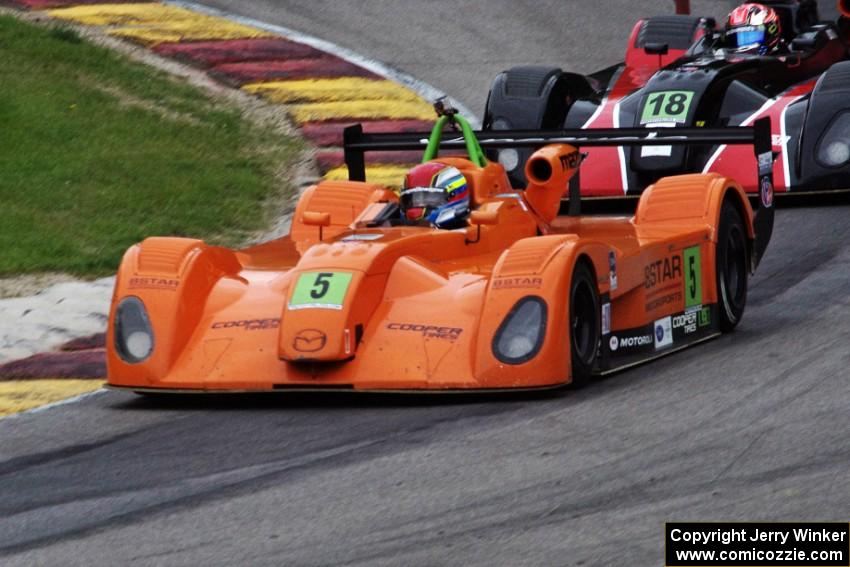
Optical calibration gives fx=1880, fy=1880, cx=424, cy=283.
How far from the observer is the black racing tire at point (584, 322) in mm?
8477

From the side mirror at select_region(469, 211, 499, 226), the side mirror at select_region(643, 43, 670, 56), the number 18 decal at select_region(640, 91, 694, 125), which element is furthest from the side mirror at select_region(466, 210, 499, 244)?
the side mirror at select_region(643, 43, 670, 56)

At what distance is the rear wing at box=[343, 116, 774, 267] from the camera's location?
10.1 m

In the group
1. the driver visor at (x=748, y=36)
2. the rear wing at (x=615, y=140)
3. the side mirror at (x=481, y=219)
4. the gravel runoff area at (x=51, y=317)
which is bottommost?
the gravel runoff area at (x=51, y=317)

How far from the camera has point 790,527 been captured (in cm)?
601

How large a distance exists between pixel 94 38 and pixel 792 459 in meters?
12.4

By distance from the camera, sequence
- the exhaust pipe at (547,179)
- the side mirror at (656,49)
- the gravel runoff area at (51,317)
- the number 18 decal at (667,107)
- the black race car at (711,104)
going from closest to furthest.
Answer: the exhaust pipe at (547,179) < the gravel runoff area at (51,317) < the black race car at (711,104) < the number 18 decal at (667,107) < the side mirror at (656,49)

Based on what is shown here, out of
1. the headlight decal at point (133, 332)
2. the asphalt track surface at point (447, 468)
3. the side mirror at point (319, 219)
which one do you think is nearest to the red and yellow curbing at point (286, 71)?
the side mirror at point (319, 219)

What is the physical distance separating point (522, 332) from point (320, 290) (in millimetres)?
931

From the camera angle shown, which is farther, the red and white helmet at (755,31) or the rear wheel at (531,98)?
the red and white helmet at (755,31)

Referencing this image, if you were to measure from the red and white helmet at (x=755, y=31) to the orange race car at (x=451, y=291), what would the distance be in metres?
5.22

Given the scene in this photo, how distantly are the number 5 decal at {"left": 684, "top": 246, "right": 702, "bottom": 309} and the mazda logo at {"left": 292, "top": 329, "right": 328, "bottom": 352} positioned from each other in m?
2.27

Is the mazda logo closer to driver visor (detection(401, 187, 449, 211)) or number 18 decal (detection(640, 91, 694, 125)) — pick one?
driver visor (detection(401, 187, 449, 211))

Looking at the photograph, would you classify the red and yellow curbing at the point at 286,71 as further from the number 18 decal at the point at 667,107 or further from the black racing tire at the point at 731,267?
the black racing tire at the point at 731,267

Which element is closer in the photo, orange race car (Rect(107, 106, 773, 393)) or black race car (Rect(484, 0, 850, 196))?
orange race car (Rect(107, 106, 773, 393))
